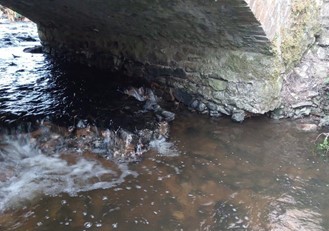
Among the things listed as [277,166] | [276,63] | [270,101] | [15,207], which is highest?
[276,63]

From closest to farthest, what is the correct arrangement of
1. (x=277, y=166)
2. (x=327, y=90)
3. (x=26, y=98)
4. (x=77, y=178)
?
1. (x=77, y=178)
2. (x=277, y=166)
3. (x=327, y=90)
4. (x=26, y=98)

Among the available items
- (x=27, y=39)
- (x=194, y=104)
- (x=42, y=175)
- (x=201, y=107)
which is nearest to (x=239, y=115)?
(x=201, y=107)

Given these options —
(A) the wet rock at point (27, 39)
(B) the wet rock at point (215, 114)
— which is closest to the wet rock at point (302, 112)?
(B) the wet rock at point (215, 114)

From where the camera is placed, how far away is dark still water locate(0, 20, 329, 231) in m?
2.47

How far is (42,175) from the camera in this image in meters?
3.06

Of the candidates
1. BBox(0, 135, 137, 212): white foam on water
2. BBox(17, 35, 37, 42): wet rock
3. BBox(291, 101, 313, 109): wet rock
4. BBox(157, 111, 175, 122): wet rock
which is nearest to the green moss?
BBox(291, 101, 313, 109): wet rock

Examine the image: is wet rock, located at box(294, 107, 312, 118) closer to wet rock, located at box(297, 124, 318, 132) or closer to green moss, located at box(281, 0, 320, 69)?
wet rock, located at box(297, 124, 318, 132)

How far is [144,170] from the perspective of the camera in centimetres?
311

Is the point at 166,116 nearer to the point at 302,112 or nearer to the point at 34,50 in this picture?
the point at 302,112

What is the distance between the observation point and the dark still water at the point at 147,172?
2.47m

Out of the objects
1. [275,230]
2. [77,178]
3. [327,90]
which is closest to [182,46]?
Result: [327,90]

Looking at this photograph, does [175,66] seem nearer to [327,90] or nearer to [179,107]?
[179,107]

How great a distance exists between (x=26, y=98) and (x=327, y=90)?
3924 millimetres

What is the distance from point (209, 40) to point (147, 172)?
1730 millimetres
